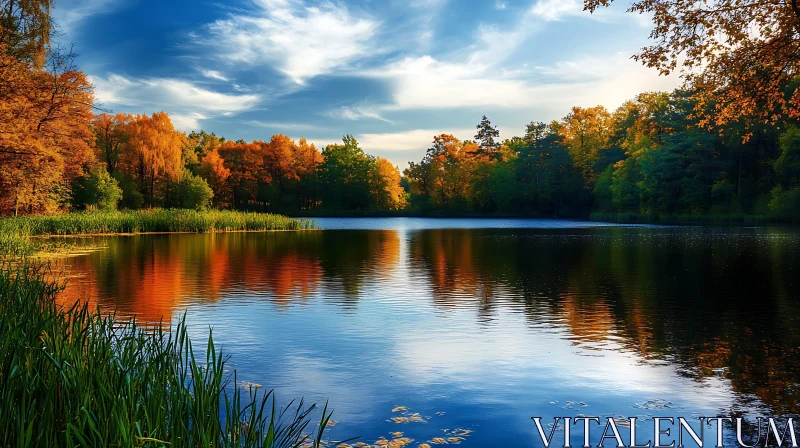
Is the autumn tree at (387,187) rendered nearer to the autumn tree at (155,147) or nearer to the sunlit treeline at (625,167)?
the sunlit treeline at (625,167)

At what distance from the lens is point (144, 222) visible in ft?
143

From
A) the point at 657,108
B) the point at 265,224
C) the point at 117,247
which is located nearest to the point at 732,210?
the point at 657,108

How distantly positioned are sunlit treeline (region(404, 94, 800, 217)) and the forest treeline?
198 mm

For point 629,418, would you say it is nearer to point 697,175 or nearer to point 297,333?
point 297,333

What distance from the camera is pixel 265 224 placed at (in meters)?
51.7

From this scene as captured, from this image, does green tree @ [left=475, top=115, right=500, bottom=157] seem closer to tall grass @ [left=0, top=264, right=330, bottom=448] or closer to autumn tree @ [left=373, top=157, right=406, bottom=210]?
autumn tree @ [left=373, top=157, right=406, bottom=210]

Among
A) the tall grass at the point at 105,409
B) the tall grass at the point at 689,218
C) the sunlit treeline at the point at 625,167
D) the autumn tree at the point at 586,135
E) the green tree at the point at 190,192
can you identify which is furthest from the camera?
the autumn tree at the point at 586,135

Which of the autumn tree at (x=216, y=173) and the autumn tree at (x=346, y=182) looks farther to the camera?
the autumn tree at (x=346, y=182)

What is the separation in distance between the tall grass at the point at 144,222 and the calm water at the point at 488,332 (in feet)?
47.3

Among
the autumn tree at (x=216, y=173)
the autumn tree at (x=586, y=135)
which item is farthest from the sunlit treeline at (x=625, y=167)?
the autumn tree at (x=216, y=173)

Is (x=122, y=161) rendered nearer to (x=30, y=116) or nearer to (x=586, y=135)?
(x=30, y=116)

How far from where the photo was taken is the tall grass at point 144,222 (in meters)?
35.4

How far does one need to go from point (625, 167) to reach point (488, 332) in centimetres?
7212

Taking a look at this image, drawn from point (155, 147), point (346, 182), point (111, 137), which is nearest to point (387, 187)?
point (346, 182)
